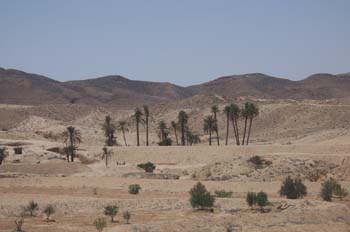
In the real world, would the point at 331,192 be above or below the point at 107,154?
below

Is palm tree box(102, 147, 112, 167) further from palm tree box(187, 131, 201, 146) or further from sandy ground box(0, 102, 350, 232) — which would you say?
palm tree box(187, 131, 201, 146)

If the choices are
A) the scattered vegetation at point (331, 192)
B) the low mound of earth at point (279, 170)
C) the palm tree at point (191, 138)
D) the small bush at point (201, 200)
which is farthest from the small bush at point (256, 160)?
the palm tree at point (191, 138)

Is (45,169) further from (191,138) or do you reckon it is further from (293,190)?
(191,138)

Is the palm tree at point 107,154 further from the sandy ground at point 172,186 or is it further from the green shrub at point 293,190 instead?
the green shrub at point 293,190

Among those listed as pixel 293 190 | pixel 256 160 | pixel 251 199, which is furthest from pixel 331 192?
pixel 256 160

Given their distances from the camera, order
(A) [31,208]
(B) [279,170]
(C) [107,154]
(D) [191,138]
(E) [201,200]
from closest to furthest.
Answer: (A) [31,208]
(E) [201,200]
(B) [279,170]
(C) [107,154]
(D) [191,138]

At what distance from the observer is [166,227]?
75.6ft

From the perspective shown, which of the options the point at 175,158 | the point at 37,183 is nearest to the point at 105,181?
the point at 37,183

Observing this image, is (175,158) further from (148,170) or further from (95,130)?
(95,130)

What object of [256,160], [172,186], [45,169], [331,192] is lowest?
[172,186]

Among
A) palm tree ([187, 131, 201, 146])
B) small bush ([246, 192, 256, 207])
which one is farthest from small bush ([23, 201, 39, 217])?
palm tree ([187, 131, 201, 146])

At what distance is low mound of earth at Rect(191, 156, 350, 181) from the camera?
147ft

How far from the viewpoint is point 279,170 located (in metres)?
45.7

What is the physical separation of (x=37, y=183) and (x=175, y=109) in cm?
10938
